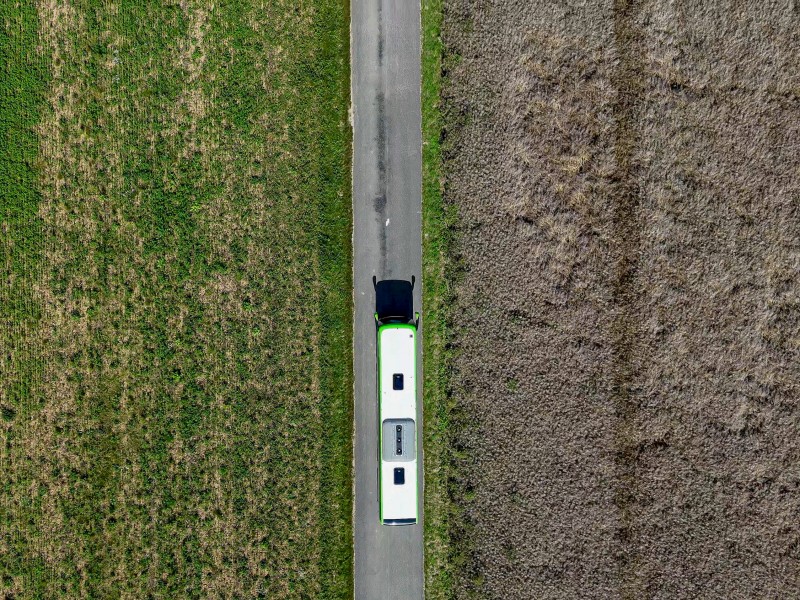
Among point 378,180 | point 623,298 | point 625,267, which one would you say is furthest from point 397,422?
point 625,267

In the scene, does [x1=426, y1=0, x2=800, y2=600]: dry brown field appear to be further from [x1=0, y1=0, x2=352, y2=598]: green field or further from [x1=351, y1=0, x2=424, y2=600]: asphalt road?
[x1=0, y1=0, x2=352, y2=598]: green field

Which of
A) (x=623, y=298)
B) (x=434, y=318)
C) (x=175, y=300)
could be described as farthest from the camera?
(x=175, y=300)

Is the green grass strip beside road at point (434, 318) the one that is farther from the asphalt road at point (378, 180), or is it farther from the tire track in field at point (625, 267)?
the tire track in field at point (625, 267)

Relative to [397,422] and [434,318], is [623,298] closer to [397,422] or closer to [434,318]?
[434,318]

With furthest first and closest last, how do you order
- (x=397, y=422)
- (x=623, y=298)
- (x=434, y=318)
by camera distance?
(x=434, y=318), (x=623, y=298), (x=397, y=422)

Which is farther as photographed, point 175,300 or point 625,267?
point 175,300

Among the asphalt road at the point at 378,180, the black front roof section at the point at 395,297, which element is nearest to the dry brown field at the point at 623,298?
the asphalt road at the point at 378,180

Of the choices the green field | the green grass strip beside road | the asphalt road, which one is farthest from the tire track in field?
the green field

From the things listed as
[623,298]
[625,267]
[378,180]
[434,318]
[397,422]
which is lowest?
[397,422]
